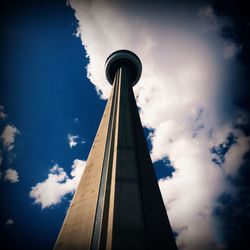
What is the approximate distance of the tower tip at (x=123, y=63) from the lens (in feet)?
108

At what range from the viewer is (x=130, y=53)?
108ft

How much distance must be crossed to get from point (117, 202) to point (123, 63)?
27422 mm

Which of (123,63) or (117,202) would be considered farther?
(123,63)

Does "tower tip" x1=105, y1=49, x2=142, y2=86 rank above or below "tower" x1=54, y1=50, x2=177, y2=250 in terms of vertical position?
above

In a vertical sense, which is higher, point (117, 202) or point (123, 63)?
point (123, 63)

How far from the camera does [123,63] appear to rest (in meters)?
33.5

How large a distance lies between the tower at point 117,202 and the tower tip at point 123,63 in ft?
54.8

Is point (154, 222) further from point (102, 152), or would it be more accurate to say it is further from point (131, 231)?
point (102, 152)

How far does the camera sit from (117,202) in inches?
396

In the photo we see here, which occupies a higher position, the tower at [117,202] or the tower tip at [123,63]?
the tower tip at [123,63]

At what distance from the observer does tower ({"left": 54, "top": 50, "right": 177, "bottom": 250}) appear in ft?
30.2

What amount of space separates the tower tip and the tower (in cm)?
1671

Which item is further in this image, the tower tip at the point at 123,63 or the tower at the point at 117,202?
the tower tip at the point at 123,63

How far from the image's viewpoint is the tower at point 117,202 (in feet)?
30.2
